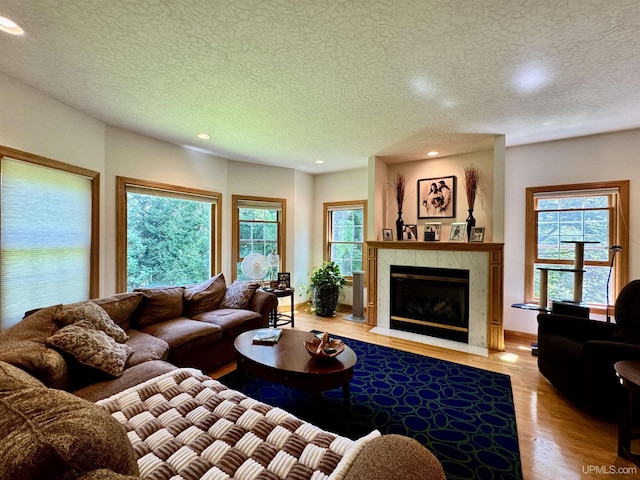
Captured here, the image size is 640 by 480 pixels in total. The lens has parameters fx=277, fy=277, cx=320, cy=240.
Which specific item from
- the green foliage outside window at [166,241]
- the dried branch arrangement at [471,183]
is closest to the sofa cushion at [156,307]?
the green foliage outside window at [166,241]

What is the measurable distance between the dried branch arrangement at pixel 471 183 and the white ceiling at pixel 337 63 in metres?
0.71

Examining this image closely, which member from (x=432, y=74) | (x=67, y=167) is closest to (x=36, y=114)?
(x=67, y=167)

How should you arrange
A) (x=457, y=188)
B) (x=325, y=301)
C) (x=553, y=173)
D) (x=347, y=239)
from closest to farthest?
1. (x=553, y=173)
2. (x=457, y=188)
3. (x=325, y=301)
4. (x=347, y=239)

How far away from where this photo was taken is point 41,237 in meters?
2.51

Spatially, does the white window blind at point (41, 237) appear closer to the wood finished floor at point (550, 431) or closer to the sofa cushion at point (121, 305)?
the sofa cushion at point (121, 305)

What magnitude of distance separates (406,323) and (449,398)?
1806mm

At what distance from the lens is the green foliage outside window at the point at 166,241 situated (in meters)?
3.54

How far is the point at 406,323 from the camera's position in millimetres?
4172

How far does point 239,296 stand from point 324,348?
1.71 metres

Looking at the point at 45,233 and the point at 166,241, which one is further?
the point at 166,241

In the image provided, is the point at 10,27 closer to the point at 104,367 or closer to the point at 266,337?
the point at 104,367

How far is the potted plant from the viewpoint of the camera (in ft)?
16.0

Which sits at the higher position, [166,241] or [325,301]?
[166,241]

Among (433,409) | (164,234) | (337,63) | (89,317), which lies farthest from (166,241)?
(433,409)
